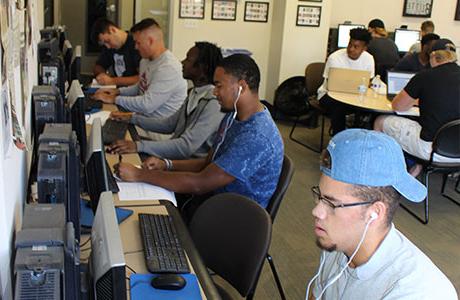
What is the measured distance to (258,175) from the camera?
2377mm

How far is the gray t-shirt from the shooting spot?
3631mm

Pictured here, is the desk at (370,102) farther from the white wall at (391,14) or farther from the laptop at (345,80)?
the white wall at (391,14)

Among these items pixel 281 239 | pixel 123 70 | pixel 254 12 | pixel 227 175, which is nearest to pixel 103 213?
pixel 227 175

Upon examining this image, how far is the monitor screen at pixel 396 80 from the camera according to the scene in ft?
16.2

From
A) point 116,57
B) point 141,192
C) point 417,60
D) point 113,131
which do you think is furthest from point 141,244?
point 417,60

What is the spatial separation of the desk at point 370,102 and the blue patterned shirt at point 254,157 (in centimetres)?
227

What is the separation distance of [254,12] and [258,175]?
4768 millimetres

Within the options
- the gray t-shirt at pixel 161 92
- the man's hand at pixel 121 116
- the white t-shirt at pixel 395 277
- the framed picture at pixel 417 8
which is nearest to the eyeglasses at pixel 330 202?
the white t-shirt at pixel 395 277

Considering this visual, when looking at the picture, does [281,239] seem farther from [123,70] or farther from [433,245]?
[123,70]

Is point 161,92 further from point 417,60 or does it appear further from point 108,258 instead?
point 417,60

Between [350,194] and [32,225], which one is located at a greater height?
[350,194]

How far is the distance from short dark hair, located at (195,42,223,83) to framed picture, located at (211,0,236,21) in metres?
3.72

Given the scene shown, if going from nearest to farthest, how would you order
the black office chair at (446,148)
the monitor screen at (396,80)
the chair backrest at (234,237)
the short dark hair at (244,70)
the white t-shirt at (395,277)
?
the white t-shirt at (395,277) → the chair backrest at (234,237) → the short dark hair at (244,70) → the black office chair at (446,148) → the monitor screen at (396,80)

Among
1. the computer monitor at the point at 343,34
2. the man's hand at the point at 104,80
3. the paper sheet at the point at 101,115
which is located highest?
the computer monitor at the point at 343,34
